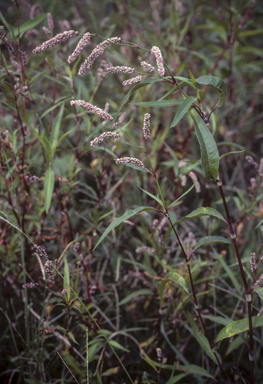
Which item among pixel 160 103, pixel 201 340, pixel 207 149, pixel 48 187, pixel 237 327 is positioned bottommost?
pixel 201 340

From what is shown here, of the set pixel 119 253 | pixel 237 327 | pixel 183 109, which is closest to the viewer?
pixel 183 109

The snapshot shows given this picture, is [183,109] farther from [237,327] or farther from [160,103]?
[237,327]

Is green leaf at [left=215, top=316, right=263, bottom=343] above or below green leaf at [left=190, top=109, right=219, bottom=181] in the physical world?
below

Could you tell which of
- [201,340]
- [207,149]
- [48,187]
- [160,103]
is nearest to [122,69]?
[160,103]

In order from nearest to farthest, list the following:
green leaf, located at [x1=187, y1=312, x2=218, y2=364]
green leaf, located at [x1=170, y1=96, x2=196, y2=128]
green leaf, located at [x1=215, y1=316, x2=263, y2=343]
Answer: green leaf, located at [x1=170, y1=96, x2=196, y2=128] < green leaf, located at [x1=215, y1=316, x2=263, y2=343] < green leaf, located at [x1=187, y1=312, x2=218, y2=364]

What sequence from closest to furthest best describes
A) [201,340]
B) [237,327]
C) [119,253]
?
[237,327], [201,340], [119,253]

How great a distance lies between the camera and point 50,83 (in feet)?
7.52

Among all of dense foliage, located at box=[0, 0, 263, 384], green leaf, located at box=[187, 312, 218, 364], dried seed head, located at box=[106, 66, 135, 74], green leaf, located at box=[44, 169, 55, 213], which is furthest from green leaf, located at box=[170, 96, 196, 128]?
green leaf, located at box=[187, 312, 218, 364]

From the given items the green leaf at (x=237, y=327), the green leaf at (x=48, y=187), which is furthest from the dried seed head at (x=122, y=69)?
the green leaf at (x=237, y=327)

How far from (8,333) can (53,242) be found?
0.48 metres

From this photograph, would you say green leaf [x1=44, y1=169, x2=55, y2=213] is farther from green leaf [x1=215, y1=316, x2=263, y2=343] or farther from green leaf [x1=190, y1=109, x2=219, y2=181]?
green leaf [x1=215, y1=316, x2=263, y2=343]

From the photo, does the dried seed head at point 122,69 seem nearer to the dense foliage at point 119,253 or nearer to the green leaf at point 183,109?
the dense foliage at point 119,253

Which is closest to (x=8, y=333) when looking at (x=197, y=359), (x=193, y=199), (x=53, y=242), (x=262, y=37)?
(x=53, y=242)

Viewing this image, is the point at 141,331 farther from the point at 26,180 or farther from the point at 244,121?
the point at 244,121
